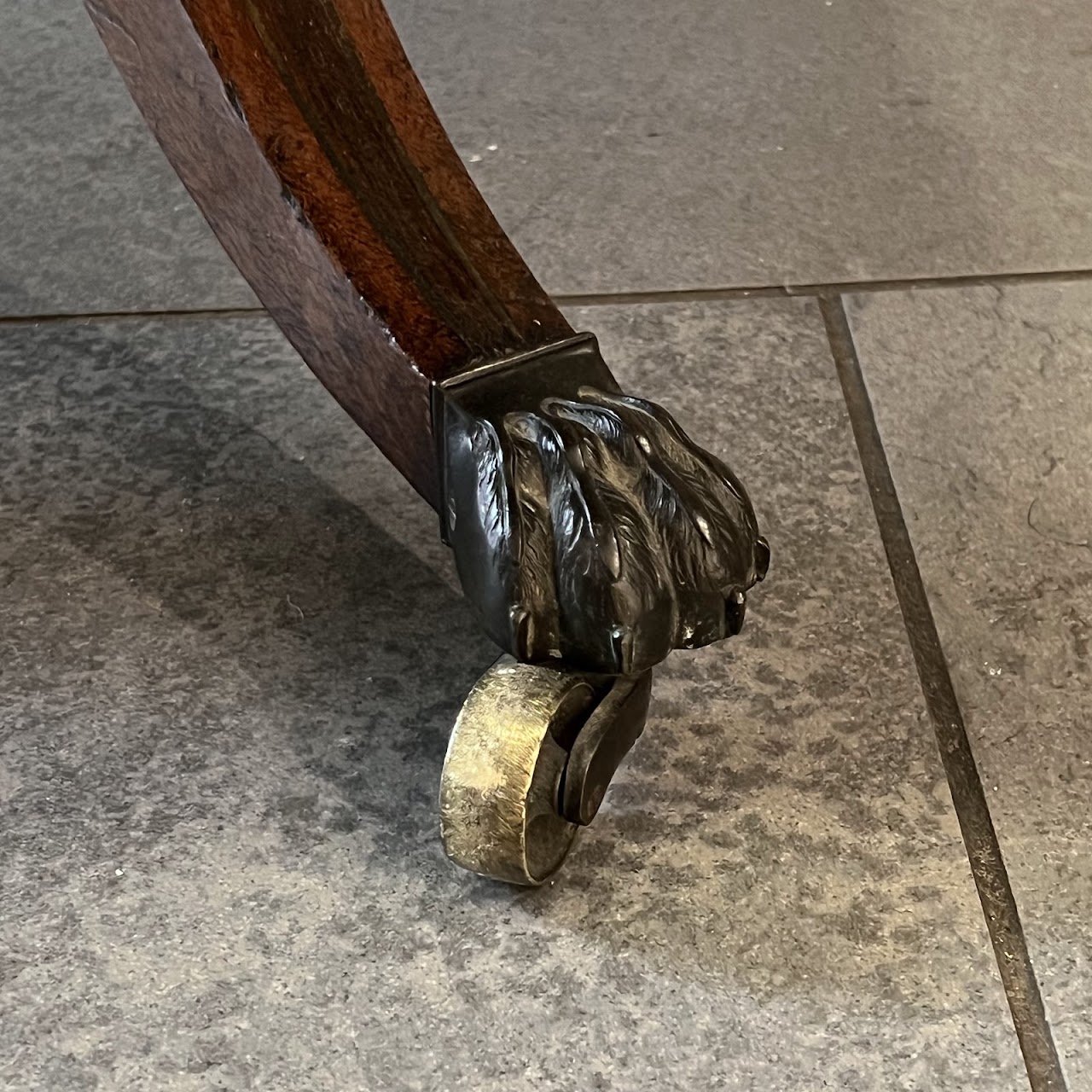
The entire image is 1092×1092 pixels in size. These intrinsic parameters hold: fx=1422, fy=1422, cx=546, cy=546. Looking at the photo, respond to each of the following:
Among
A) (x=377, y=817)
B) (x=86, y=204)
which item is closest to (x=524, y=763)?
(x=377, y=817)

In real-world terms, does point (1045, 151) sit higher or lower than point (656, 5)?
lower

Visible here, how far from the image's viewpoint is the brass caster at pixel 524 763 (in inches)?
26.8

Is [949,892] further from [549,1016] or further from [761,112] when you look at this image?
[761,112]

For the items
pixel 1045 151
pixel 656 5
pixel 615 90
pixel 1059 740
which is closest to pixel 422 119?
pixel 1059 740

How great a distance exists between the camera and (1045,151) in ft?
A: 4.54

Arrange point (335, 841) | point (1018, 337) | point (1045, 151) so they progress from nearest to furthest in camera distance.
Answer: point (335, 841) → point (1018, 337) → point (1045, 151)

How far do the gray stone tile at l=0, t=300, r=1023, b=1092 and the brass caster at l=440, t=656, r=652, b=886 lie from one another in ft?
0.19

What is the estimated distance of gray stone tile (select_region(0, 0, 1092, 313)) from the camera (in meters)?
1.22

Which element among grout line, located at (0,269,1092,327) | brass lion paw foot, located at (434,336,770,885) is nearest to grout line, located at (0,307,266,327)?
grout line, located at (0,269,1092,327)

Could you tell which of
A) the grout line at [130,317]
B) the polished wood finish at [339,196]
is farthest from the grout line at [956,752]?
the grout line at [130,317]

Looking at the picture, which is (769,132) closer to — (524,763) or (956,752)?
(956,752)

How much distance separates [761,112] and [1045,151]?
28cm

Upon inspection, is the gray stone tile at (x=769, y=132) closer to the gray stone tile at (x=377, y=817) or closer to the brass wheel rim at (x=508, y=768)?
the gray stone tile at (x=377, y=817)

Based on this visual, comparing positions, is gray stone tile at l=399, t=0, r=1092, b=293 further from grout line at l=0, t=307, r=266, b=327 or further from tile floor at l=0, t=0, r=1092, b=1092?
grout line at l=0, t=307, r=266, b=327
